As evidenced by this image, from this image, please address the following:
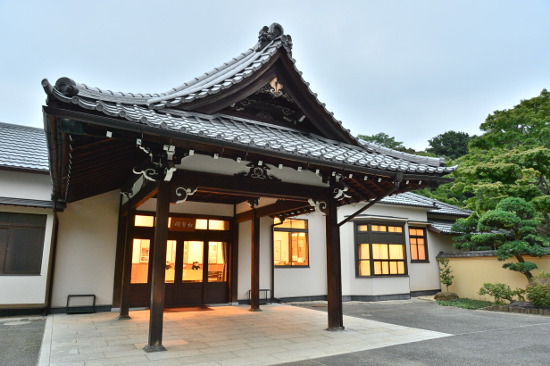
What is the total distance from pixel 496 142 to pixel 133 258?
1532 centimetres

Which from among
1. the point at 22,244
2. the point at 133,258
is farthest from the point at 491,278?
the point at 22,244

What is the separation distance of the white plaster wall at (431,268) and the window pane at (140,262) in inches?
368

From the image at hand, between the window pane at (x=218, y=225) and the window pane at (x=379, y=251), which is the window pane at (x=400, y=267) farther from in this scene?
the window pane at (x=218, y=225)

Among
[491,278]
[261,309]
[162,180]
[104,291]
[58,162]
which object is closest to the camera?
[58,162]

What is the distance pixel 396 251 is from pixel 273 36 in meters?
9.21

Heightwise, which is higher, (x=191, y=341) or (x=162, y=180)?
(x=162, y=180)

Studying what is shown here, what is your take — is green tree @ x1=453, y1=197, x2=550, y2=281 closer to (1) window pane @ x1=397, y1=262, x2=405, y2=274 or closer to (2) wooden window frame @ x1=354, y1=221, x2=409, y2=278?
(2) wooden window frame @ x1=354, y1=221, x2=409, y2=278

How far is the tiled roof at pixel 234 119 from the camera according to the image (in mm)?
4086

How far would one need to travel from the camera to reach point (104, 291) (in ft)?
28.9

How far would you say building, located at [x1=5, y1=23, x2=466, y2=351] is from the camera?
15.4 ft

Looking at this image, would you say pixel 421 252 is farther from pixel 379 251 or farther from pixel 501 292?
pixel 501 292

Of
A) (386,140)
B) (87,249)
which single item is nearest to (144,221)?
(87,249)

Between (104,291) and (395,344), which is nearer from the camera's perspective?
(395,344)

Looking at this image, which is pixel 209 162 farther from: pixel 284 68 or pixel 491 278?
pixel 491 278
